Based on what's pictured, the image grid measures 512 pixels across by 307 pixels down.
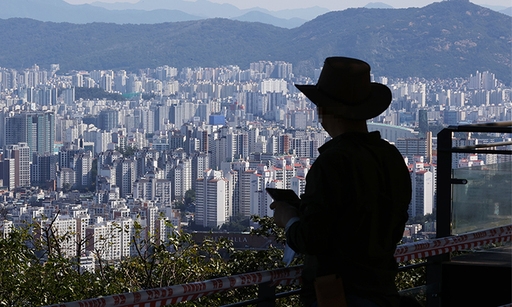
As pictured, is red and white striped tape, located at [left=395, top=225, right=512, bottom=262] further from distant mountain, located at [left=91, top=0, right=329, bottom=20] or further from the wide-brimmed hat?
distant mountain, located at [left=91, top=0, right=329, bottom=20]

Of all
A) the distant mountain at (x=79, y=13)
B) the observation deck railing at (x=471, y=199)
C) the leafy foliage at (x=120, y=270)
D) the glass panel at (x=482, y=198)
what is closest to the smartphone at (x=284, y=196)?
the observation deck railing at (x=471, y=199)

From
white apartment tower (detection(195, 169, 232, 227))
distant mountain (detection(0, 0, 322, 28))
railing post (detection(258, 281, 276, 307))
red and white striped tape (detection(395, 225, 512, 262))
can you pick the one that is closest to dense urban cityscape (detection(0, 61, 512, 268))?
white apartment tower (detection(195, 169, 232, 227))

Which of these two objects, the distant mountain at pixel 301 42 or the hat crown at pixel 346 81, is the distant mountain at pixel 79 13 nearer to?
the distant mountain at pixel 301 42

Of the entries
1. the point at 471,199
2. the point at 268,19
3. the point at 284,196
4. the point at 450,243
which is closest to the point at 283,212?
the point at 284,196

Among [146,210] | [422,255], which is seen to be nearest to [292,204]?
[422,255]

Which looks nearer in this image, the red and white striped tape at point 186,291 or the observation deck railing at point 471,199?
the red and white striped tape at point 186,291

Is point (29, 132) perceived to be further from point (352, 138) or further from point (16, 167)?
point (352, 138)

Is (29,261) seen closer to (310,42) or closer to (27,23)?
(310,42)
